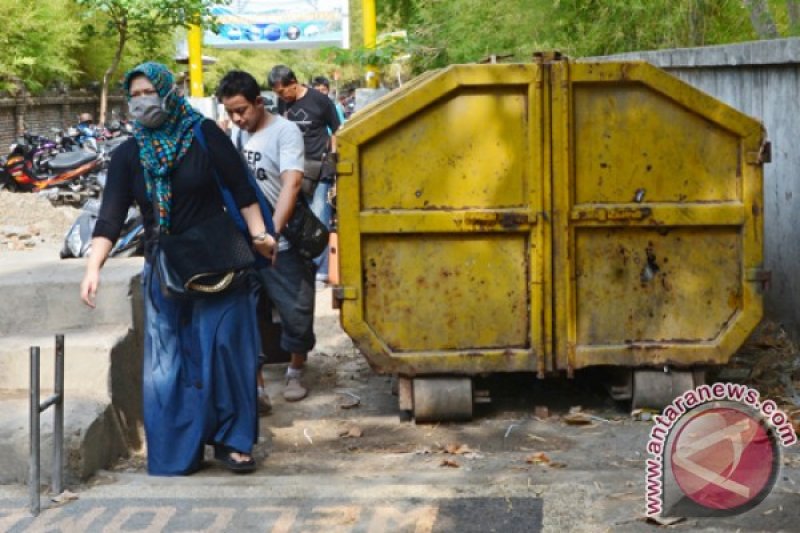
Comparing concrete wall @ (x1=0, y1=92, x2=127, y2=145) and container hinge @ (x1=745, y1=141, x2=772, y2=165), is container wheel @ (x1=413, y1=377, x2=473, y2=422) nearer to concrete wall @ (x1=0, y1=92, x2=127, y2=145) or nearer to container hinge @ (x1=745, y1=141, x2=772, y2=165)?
container hinge @ (x1=745, y1=141, x2=772, y2=165)

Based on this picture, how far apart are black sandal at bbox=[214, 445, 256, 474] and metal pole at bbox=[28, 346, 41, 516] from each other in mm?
1047

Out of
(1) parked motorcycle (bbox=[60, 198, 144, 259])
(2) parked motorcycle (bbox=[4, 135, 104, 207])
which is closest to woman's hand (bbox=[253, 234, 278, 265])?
(1) parked motorcycle (bbox=[60, 198, 144, 259])

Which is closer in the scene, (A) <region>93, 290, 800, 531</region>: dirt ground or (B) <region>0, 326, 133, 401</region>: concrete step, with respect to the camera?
(A) <region>93, 290, 800, 531</region>: dirt ground

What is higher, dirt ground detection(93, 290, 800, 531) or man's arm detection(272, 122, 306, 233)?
man's arm detection(272, 122, 306, 233)

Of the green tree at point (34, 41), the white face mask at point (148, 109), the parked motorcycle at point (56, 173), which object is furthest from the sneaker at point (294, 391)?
the green tree at point (34, 41)

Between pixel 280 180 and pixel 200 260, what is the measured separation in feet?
5.54

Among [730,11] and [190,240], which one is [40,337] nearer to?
[190,240]

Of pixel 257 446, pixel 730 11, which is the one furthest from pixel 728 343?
pixel 730 11

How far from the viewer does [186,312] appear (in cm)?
616

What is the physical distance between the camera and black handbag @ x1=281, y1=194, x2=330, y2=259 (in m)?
7.50

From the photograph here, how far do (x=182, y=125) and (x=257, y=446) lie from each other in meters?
1.77

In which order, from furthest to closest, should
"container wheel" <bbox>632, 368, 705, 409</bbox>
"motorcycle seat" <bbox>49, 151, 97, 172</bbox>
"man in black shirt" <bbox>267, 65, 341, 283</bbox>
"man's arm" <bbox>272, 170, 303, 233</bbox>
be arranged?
1. "motorcycle seat" <bbox>49, 151, 97, 172</bbox>
2. "man in black shirt" <bbox>267, 65, 341, 283</bbox>
3. "man's arm" <bbox>272, 170, 303, 233</bbox>
4. "container wheel" <bbox>632, 368, 705, 409</bbox>

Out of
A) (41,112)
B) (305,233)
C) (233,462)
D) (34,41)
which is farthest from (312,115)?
(41,112)

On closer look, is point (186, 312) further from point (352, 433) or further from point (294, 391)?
point (294, 391)
